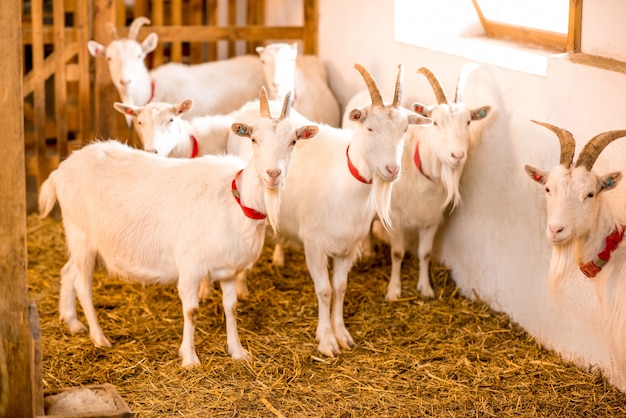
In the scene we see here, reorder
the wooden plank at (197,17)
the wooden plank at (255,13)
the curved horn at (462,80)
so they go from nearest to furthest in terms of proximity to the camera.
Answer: the curved horn at (462,80), the wooden plank at (197,17), the wooden plank at (255,13)

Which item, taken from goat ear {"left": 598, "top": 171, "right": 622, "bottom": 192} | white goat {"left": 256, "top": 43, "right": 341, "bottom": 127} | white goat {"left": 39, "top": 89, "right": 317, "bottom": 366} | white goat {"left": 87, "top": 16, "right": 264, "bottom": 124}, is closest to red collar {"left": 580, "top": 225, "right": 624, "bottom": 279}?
goat ear {"left": 598, "top": 171, "right": 622, "bottom": 192}

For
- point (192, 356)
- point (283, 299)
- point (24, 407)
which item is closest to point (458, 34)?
point (283, 299)

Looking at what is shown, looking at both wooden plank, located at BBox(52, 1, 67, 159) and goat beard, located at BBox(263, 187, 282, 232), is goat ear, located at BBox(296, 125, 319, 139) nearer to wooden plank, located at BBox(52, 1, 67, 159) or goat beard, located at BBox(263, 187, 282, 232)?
goat beard, located at BBox(263, 187, 282, 232)

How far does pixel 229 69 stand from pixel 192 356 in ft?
12.3

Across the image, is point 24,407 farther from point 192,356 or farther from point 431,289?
point 431,289

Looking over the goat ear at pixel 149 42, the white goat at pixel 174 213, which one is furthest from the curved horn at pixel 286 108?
the goat ear at pixel 149 42

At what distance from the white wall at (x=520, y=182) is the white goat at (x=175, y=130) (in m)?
1.39

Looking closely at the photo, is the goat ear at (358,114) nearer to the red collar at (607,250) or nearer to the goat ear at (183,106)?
the red collar at (607,250)

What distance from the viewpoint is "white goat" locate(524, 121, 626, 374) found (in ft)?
13.3

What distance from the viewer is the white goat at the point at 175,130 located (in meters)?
5.95

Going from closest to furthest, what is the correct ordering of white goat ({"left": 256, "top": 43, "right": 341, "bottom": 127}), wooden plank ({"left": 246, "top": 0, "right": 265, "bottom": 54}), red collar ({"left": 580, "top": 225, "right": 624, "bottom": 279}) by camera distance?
red collar ({"left": 580, "top": 225, "right": 624, "bottom": 279}) < white goat ({"left": 256, "top": 43, "right": 341, "bottom": 127}) < wooden plank ({"left": 246, "top": 0, "right": 265, "bottom": 54})

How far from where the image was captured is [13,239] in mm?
3184

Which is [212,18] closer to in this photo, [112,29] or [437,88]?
[112,29]

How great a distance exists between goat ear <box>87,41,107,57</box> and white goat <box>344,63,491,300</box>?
2.89 m
